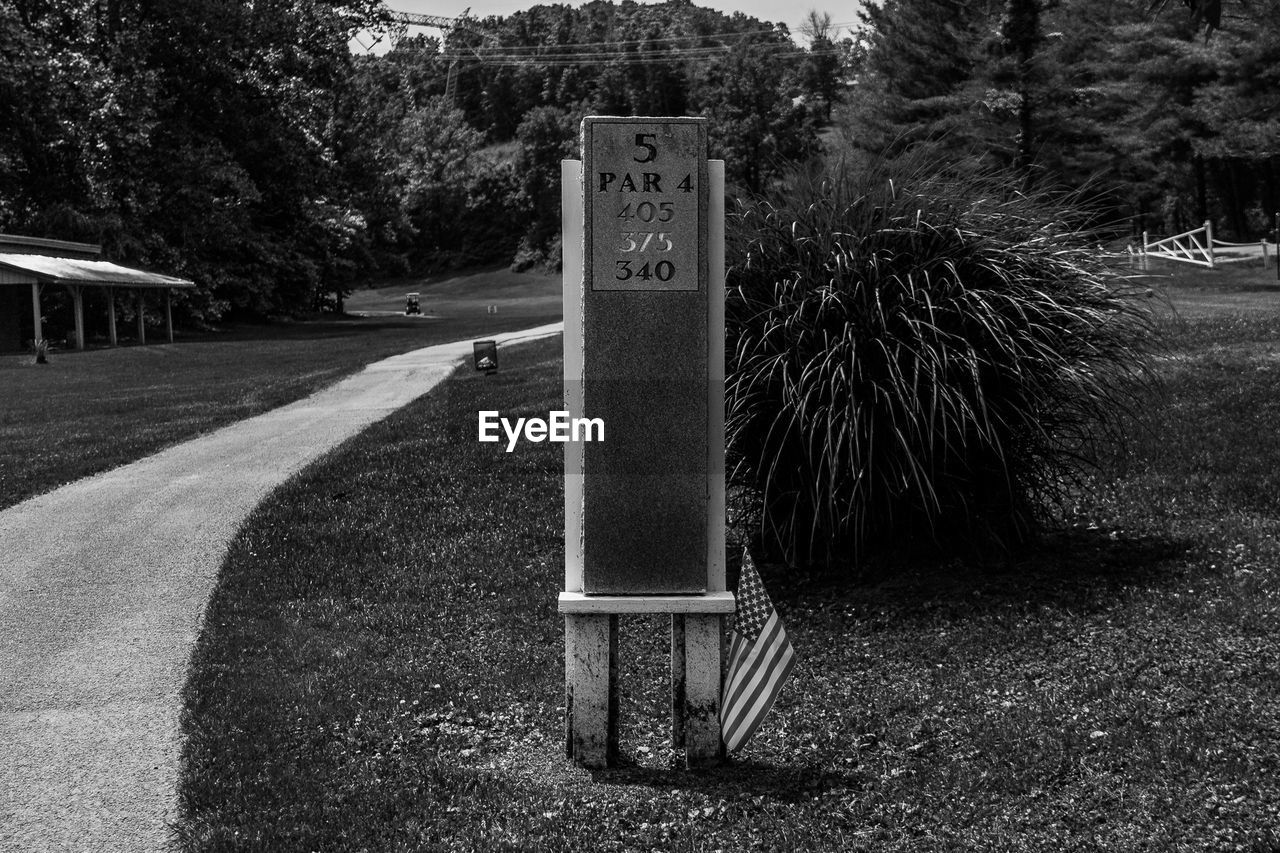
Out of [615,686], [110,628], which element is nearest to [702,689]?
[615,686]

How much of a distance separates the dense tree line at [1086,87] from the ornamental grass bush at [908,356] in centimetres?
2299

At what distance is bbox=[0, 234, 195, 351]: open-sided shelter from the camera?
33.3 metres

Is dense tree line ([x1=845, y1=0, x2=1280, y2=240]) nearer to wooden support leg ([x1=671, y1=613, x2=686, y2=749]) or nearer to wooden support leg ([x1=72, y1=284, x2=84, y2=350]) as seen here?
wooden support leg ([x1=72, y1=284, x2=84, y2=350])

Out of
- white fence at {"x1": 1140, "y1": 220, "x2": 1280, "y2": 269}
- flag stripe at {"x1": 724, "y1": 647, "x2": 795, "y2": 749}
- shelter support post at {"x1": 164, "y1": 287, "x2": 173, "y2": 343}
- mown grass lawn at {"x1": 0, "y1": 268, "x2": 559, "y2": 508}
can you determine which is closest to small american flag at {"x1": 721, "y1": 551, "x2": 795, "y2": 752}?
flag stripe at {"x1": 724, "y1": 647, "x2": 795, "y2": 749}

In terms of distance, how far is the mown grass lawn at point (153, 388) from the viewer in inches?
536

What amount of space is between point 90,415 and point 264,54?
29.2 m

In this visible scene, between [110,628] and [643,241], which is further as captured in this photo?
[110,628]

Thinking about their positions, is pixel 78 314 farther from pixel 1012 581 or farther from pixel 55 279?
pixel 1012 581

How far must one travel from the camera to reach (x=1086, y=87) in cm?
4422

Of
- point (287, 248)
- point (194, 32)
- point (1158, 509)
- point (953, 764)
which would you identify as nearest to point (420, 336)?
point (287, 248)

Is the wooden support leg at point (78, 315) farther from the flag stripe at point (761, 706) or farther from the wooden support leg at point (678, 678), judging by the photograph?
the flag stripe at point (761, 706)

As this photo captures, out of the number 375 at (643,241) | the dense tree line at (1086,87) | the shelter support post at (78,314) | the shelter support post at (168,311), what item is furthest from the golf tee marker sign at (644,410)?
the shelter support post at (168,311)

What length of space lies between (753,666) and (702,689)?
0.22 m

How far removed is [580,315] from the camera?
507 cm
